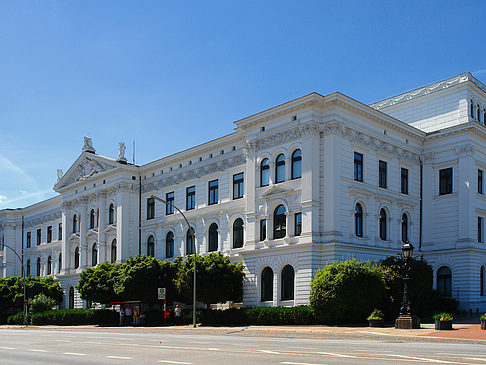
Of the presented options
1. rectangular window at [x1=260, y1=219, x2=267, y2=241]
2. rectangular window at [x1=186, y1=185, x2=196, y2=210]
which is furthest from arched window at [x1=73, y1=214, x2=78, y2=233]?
rectangular window at [x1=260, y1=219, x2=267, y2=241]

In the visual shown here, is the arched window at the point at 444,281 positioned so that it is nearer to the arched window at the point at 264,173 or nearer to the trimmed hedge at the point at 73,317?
the arched window at the point at 264,173

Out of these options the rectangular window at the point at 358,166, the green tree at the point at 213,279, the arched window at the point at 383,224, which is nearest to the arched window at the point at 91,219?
the green tree at the point at 213,279

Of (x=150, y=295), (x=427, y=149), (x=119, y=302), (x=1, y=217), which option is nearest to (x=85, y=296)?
(x=119, y=302)

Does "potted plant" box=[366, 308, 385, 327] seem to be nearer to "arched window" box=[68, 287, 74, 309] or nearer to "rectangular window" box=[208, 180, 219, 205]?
"rectangular window" box=[208, 180, 219, 205]

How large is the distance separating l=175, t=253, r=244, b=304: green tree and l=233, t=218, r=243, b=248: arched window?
434 cm

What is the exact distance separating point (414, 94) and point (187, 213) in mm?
21612

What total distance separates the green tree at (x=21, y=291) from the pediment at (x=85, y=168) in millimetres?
10611

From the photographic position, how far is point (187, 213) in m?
50.8

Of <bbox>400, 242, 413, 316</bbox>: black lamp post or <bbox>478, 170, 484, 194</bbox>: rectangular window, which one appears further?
<bbox>478, 170, 484, 194</bbox>: rectangular window

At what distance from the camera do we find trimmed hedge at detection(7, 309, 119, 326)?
49.2m

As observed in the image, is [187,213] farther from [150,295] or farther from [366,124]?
[366,124]

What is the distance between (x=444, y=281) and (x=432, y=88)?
15866 millimetres

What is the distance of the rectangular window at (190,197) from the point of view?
50781mm

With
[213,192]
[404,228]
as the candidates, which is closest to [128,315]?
[213,192]
